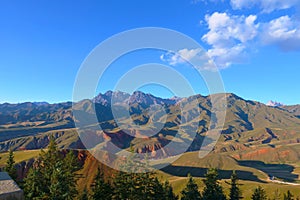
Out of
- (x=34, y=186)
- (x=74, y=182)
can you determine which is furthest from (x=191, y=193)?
(x=34, y=186)

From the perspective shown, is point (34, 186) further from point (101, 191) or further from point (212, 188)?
point (212, 188)

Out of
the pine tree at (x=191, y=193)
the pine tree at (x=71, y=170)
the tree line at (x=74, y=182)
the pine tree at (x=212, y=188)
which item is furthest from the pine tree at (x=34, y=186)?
the pine tree at (x=212, y=188)

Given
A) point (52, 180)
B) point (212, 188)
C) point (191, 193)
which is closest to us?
point (52, 180)

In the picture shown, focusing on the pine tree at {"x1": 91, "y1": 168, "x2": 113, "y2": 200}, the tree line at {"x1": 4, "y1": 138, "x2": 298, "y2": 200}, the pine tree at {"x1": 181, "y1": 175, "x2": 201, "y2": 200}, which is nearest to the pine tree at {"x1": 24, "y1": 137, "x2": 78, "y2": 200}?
the tree line at {"x1": 4, "y1": 138, "x2": 298, "y2": 200}

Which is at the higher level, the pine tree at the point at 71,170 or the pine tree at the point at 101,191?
the pine tree at the point at 71,170

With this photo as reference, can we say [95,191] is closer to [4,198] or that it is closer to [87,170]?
[4,198]

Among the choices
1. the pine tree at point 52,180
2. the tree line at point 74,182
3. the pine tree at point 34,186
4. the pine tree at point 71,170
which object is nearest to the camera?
the pine tree at point 52,180

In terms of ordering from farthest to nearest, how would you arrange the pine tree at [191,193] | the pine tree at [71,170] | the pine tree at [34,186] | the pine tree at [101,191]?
the pine tree at [191,193] → the pine tree at [101,191] → the pine tree at [71,170] → the pine tree at [34,186]

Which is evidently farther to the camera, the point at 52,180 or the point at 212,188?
the point at 212,188

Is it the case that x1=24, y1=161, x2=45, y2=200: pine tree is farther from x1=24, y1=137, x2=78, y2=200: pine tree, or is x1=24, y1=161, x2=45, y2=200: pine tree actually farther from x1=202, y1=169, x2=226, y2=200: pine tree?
x1=202, y1=169, x2=226, y2=200: pine tree

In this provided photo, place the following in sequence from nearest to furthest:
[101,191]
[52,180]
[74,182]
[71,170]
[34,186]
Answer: [52,180], [34,186], [101,191], [74,182], [71,170]

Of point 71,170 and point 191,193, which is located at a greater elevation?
point 71,170

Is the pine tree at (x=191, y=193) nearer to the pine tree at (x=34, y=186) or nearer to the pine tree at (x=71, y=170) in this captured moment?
the pine tree at (x=71, y=170)

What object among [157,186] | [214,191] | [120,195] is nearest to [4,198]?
[120,195]
